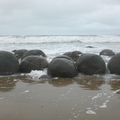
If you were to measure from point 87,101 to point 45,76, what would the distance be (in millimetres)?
2664

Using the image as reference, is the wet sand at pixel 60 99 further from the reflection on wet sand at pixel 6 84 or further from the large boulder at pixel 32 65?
the large boulder at pixel 32 65

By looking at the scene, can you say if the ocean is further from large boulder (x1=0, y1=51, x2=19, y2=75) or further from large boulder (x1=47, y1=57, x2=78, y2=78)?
large boulder (x1=0, y1=51, x2=19, y2=75)

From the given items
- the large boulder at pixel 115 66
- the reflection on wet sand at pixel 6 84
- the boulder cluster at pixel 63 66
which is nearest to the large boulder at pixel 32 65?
the boulder cluster at pixel 63 66

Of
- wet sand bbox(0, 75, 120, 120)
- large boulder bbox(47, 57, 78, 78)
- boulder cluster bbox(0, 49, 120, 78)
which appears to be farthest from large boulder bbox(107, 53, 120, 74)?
large boulder bbox(47, 57, 78, 78)

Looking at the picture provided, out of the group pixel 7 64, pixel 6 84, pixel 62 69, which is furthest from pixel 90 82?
pixel 7 64

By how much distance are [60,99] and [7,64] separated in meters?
3.42

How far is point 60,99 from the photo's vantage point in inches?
184

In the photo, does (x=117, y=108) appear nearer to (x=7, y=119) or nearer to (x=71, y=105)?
(x=71, y=105)

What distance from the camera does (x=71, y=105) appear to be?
4285 mm

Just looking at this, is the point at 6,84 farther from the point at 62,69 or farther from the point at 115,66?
the point at 115,66

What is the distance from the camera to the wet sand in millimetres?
3777

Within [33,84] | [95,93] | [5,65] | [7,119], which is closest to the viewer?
[7,119]

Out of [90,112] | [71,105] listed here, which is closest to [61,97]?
[71,105]

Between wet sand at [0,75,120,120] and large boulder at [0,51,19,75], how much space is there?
629mm
